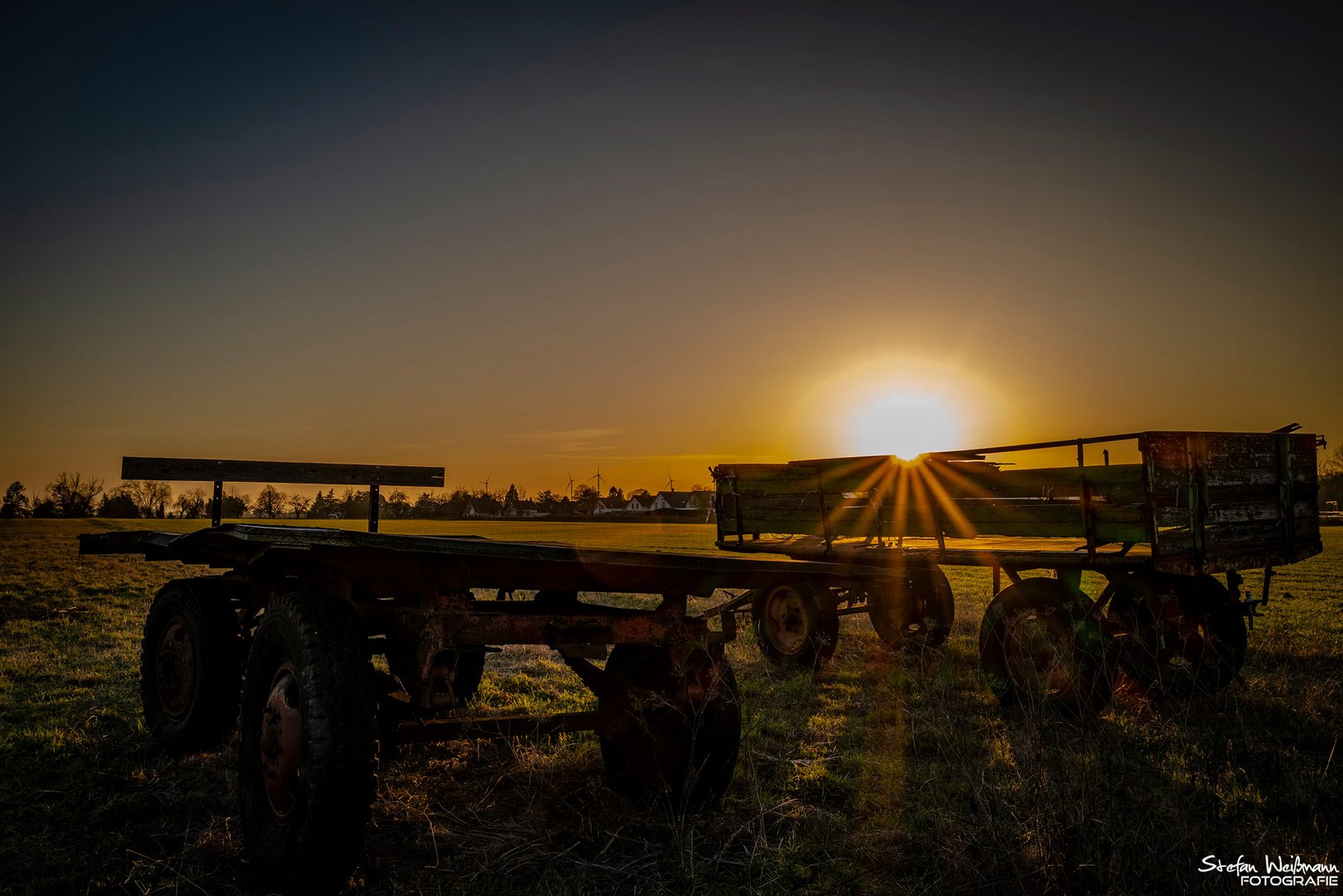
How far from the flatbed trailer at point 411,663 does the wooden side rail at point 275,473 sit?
5337 millimetres

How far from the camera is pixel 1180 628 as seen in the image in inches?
224

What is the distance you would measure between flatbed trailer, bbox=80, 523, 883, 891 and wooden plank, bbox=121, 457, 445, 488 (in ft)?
17.7

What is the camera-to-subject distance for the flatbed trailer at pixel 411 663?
8.68 feet

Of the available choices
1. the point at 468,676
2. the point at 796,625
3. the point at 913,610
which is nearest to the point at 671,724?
the point at 468,676

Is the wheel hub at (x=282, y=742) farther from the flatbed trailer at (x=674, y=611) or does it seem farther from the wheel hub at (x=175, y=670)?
the wheel hub at (x=175, y=670)

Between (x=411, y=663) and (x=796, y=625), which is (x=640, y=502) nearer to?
(x=796, y=625)

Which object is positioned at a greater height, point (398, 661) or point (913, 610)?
point (398, 661)

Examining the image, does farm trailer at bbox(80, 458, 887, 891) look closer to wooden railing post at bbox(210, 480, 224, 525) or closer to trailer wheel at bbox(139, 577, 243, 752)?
trailer wheel at bbox(139, 577, 243, 752)

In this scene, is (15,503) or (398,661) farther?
(15,503)

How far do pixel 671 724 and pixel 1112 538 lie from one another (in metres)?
3.71

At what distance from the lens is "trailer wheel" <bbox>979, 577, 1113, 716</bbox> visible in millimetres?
5188

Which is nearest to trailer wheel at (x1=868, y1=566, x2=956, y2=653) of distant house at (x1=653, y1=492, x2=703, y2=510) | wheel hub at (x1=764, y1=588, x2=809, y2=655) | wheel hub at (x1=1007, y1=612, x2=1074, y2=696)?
wheel hub at (x1=764, y1=588, x2=809, y2=655)

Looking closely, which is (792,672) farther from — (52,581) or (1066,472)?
(52,581)

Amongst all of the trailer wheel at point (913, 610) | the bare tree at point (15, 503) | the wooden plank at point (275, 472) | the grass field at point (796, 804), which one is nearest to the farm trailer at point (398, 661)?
the grass field at point (796, 804)
